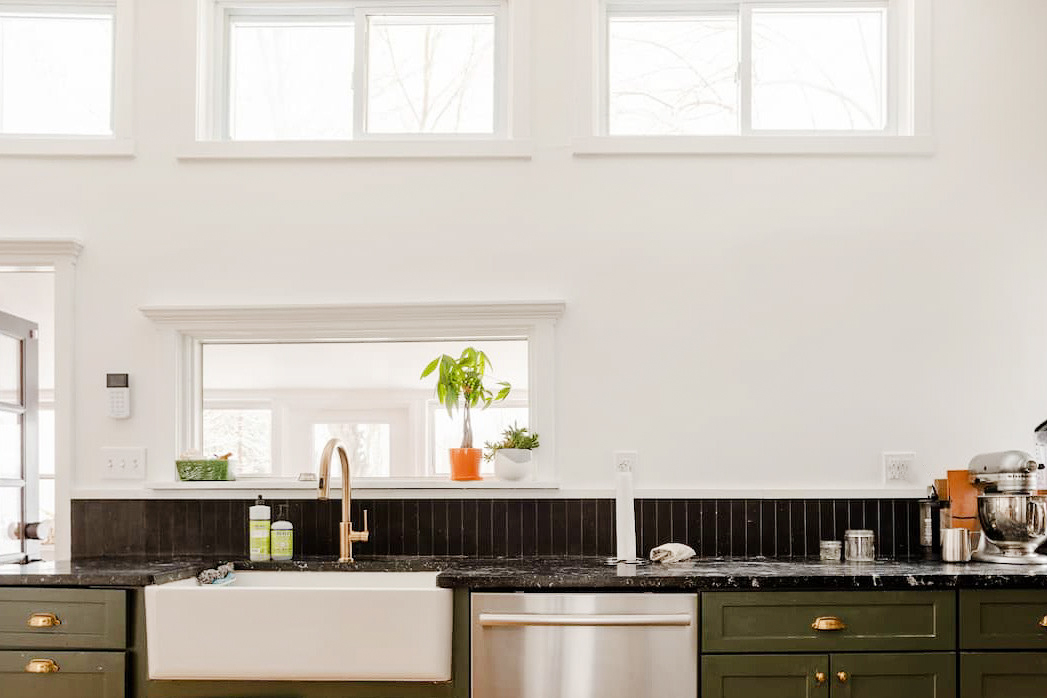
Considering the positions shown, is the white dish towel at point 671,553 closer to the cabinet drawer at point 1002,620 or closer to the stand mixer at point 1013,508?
the cabinet drawer at point 1002,620

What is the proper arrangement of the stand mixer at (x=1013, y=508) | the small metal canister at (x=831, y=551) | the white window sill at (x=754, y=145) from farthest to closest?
the white window sill at (x=754, y=145)
the small metal canister at (x=831, y=551)
the stand mixer at (x=1013, y=508)

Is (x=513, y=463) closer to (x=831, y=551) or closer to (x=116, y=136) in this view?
(x=831, y=551)

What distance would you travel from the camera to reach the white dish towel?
11.5 feet

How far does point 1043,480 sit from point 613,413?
1.42 metres

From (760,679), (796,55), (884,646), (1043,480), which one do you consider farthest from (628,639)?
(796,55)

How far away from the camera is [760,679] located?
3148 mm

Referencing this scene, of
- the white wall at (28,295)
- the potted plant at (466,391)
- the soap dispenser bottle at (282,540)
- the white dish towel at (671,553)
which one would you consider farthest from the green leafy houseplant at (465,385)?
the white wall at (28,295)

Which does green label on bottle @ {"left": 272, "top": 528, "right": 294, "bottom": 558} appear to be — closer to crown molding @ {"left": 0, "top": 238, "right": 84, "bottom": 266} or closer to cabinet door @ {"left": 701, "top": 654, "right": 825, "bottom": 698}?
crown molding @ {"left": 0, "top": 238, "right": 84, "bottom": 266}

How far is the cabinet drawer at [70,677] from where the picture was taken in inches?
125

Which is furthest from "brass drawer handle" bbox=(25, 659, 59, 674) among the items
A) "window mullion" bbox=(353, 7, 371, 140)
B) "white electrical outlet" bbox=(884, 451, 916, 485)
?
"white electrical outlet" bbox=(884, 451, 916, 485)

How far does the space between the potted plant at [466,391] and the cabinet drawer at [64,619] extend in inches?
46.1

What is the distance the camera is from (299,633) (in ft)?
10.3

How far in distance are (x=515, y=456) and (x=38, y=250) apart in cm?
178

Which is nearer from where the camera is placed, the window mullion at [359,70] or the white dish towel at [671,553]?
the white dish towel at [671,553]
